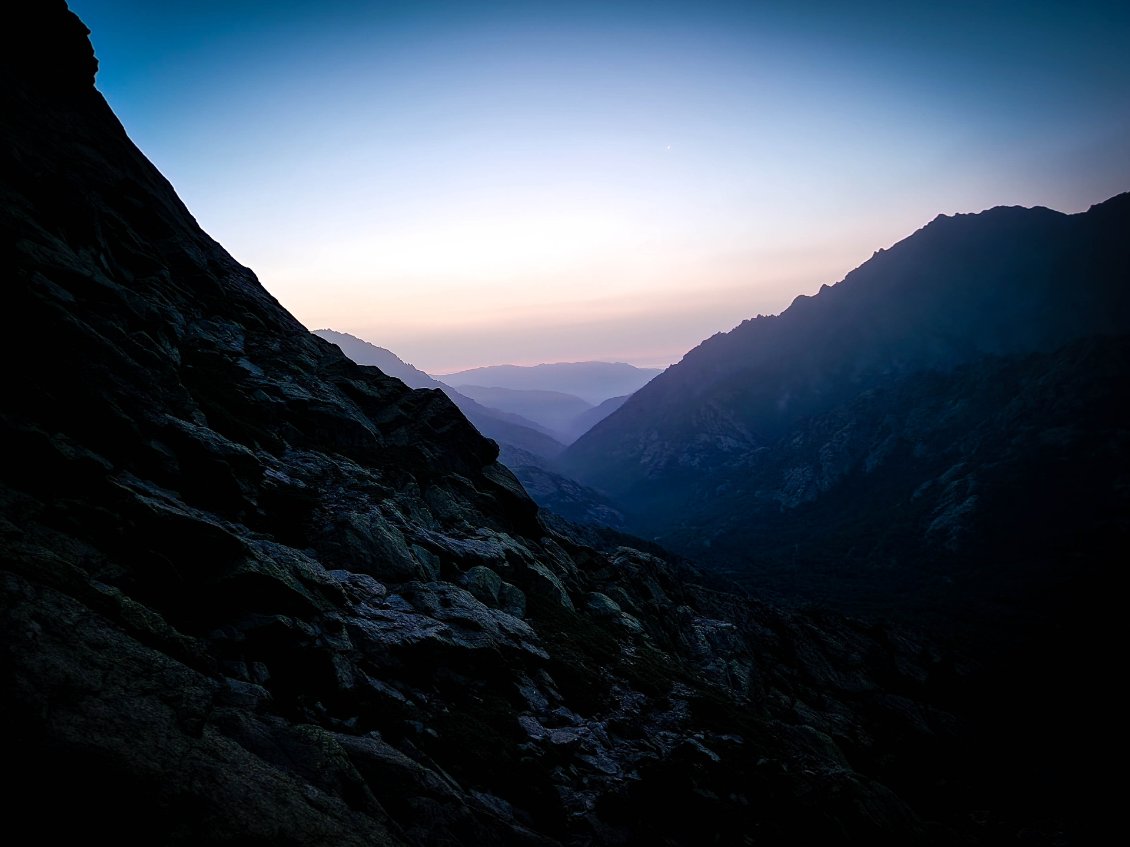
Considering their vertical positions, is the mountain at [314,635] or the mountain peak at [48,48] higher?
the mountain peak at [48,48]

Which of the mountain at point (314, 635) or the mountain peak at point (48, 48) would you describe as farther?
the mountain peak at point (48, 48)

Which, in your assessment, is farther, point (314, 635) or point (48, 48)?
point (48, 48)

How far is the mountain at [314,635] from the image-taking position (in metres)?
10.4

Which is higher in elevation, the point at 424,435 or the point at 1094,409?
the point at 1094,409

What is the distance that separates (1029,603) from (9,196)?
6299 inches

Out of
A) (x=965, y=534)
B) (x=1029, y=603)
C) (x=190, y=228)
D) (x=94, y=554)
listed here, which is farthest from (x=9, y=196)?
(x=965, y=534)

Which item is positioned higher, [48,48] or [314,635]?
[48,48]

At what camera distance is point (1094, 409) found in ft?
522

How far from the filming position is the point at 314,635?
1772 centimetres

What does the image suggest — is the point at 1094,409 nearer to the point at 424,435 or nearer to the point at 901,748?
the point at 901,748

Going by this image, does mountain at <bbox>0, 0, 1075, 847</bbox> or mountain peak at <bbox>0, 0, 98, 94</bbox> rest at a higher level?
mountain peak at <bbox>0, 0, 98, 94</bbox>

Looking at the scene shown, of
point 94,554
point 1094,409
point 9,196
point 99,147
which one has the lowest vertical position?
point 94,554

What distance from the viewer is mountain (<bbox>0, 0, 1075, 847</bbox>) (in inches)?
408

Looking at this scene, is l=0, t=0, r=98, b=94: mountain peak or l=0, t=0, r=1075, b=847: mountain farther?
l=0, t=0, r=98, b=94: mountain peak
